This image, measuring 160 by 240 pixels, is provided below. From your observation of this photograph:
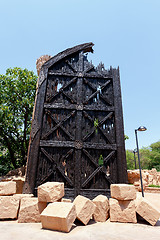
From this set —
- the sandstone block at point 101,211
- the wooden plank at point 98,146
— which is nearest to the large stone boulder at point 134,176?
the wooden plank at point 98,146

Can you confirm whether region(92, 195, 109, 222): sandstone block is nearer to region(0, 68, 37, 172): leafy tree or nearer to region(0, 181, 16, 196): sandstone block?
region(0, 181, 16, 196): sandstone block

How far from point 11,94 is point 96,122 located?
26.4ft

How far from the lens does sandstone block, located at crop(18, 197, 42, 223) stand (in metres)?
3.88

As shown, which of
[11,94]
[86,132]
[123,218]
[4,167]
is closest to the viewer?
[123,218]

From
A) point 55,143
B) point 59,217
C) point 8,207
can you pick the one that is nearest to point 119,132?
point 55,143

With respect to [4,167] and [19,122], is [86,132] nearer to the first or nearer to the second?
[19,122]

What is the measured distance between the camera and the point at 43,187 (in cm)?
404

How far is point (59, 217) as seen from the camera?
311 centimetres

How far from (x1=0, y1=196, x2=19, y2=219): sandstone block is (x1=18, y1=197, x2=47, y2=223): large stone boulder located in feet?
0.93

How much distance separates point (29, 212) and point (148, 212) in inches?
127

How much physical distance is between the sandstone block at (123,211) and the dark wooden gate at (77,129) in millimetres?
A: 1974

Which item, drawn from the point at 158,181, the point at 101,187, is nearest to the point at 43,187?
the point at 101,187

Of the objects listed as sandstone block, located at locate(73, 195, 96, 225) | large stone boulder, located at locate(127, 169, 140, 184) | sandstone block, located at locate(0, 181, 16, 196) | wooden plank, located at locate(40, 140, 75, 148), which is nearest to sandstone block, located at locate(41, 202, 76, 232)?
sandstone block, located at locate(73, 195, 96, 225)

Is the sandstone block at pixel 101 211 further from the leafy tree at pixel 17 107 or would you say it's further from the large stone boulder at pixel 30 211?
the leafy tree at pixel 17 107
